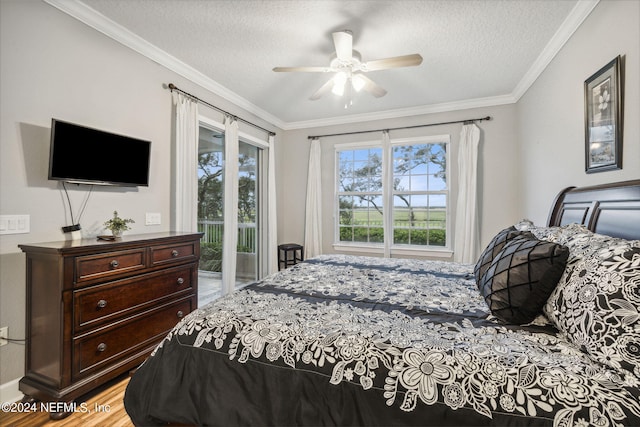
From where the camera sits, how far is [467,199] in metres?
3.74

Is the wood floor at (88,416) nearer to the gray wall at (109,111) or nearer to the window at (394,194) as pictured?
the gray wall at (109,111)

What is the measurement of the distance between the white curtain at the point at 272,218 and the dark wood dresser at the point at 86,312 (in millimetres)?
2271

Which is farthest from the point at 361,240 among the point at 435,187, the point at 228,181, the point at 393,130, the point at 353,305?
the point at 353,305

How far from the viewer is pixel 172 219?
2789 millimetres

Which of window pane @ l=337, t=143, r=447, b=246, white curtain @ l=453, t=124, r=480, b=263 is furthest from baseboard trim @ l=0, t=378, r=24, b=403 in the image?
white curtain @ l=453, t=124, r=480, b=263

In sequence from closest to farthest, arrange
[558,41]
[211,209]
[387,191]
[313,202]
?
[558,41]
[211,209]
[387,191]
[313,202]

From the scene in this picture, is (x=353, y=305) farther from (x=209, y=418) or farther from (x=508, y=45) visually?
(x=508, y=45)

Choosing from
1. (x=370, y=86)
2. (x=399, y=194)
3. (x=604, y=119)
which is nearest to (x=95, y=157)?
(x=370, y=86)

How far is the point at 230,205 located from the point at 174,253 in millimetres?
1301

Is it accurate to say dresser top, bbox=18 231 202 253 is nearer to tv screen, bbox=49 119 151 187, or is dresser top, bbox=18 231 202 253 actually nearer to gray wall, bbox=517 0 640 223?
tv screen, bbox=49 119 151 187

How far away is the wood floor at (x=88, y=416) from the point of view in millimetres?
1553

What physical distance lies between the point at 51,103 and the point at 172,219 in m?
1.27

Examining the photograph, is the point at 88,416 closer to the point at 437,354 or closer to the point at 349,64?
the point at 437,354

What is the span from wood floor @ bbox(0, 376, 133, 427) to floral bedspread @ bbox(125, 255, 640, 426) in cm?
66
